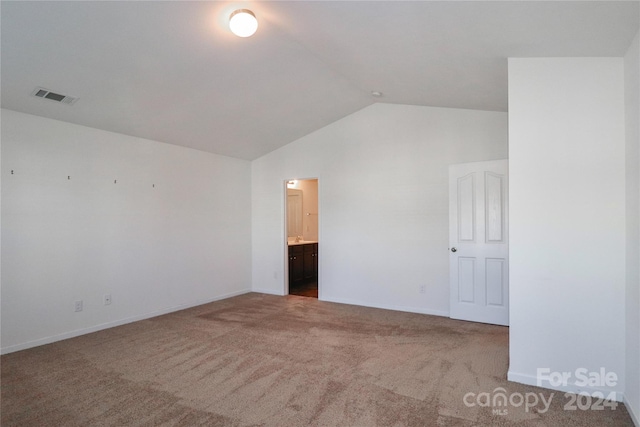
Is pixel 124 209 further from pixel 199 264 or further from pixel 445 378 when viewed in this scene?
pixel 445 378

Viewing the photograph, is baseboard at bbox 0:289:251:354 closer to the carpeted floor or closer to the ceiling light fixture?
the carpeted floor

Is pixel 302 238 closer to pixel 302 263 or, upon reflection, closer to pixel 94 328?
pixel 302 263

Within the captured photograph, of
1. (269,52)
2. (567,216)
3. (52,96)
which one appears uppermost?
(269,52)

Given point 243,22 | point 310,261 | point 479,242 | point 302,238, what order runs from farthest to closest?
point 302,238
point 310,261
point 479,242
point 243,22

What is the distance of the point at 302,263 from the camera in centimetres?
689

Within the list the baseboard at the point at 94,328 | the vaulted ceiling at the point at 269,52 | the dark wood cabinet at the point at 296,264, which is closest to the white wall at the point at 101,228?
the baseboard at the point at 94,328

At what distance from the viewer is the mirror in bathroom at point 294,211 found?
7551 millimetres

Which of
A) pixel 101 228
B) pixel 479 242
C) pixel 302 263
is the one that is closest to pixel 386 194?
pixel 479 242

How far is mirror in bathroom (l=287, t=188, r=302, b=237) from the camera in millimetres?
7551

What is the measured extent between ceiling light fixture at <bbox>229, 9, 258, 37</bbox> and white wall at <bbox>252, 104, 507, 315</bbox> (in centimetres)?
283

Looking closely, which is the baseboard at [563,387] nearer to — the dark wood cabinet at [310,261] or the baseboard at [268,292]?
the baseboard at [268,292]

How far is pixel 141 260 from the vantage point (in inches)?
179

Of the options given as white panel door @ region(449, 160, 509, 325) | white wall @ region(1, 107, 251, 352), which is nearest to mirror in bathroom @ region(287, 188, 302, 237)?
white wall @ region(1, 107, 251, 352)

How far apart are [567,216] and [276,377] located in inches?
101
